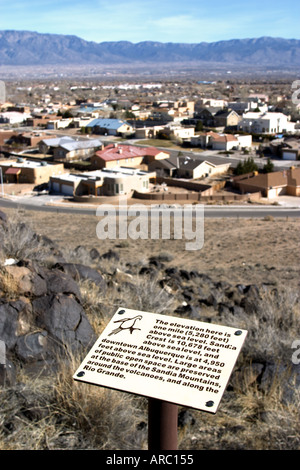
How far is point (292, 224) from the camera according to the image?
3222 cm

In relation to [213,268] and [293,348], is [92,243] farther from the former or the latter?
[293,348]

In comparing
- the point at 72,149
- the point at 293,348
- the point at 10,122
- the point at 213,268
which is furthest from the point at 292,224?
the point at 10,122

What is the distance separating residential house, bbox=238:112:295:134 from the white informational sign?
248 feet

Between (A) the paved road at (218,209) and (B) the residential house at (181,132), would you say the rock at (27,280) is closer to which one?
(A) the paved road at (218,209)

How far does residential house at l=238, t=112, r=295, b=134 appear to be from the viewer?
253 ft

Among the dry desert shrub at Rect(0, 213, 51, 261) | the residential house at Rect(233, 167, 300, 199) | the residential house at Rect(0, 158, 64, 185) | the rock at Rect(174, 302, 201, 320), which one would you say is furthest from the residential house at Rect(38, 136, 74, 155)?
the rock at Rect(174, 302, 201, 320)

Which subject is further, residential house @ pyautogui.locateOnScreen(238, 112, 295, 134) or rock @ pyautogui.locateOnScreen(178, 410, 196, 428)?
residential house @ pyautogui.locateOnScreen(238, 112, 295, 134)

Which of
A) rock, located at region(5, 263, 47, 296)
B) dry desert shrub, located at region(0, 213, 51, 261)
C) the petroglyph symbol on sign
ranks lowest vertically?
dry desert shrub, located at region(0, 213, 51, 261)

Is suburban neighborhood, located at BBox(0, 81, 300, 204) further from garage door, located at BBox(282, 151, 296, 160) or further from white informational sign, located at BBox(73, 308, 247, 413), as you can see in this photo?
white informational sign, located at BBox(73, 308, 247, 413)

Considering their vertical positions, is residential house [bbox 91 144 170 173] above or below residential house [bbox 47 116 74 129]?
below

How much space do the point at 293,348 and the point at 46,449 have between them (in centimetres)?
483

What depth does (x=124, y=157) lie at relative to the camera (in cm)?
5372

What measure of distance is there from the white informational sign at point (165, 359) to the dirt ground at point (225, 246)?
13060mm

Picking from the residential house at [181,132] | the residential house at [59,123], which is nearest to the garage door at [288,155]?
the residential house at [181,132]
